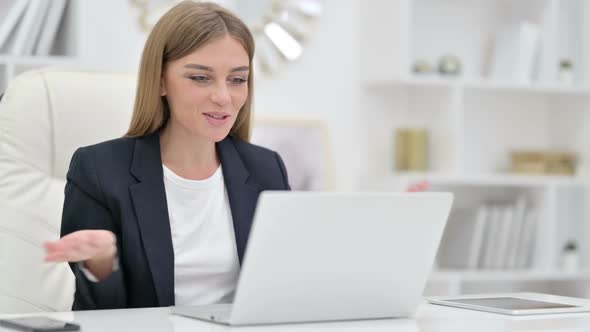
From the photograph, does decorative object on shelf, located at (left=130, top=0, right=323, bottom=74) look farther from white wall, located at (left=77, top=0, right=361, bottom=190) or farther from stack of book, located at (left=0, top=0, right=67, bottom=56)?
stack of book, located at (left=0, top=0, right=67, bottom=56)

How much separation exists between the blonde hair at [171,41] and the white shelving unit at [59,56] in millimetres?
1067

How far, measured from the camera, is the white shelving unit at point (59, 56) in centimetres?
280

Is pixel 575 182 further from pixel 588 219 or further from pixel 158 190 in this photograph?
pixel 158 190

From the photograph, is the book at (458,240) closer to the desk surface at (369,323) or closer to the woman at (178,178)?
the woman at (178,178)

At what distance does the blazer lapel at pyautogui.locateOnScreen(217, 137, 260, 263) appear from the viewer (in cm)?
185

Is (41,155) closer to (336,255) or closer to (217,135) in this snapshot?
(217,135)

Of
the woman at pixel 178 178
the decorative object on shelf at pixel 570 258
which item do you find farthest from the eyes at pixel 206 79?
the decorative object on shelf at pixel 570 258

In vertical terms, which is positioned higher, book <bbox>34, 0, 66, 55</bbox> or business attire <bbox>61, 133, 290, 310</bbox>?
book <bbox>34, 0, 66, 55</bbox>

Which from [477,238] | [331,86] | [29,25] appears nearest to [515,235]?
[477,238]

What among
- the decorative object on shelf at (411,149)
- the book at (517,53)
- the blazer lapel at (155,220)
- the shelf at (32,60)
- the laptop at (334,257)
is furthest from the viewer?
the book at (517,53)

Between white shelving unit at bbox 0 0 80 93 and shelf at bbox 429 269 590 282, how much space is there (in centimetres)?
157

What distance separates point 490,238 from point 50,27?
6.13ft

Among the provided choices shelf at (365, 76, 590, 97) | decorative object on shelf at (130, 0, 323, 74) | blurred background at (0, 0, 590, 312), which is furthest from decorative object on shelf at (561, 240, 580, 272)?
decorative object on shelf at (130, 0, 323, 74)

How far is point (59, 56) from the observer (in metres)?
3.02
